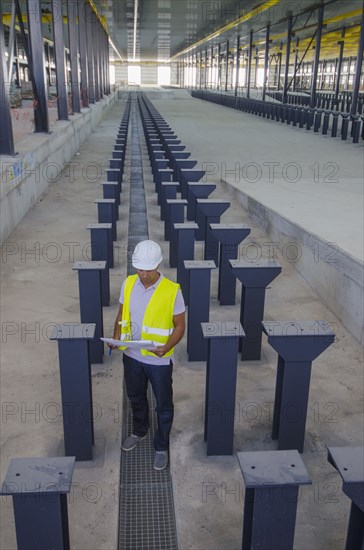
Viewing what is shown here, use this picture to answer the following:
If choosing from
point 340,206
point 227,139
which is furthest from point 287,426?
point 227,139

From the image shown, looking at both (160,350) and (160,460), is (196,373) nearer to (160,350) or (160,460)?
(160,460)

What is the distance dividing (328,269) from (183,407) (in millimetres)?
2697

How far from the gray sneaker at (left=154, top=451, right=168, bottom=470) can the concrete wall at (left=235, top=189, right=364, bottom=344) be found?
2.46m

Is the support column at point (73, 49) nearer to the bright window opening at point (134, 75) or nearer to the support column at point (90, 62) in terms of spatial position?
the support column at point (90, 62)

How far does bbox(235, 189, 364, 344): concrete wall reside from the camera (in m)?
5.16

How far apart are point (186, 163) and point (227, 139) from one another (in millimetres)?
9146

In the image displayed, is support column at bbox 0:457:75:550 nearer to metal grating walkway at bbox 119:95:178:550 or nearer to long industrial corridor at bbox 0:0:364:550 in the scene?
long industrial corridor at bbox 0:0:364:550

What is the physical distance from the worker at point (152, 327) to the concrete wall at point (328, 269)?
2.44 meters

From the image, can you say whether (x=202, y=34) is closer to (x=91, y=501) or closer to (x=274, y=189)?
(x=274, y=189)

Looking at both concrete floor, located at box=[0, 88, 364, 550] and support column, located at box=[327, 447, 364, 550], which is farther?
concrete floor, located at box=[0, 88, 364, 550]

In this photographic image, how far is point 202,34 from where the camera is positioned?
42156 mm

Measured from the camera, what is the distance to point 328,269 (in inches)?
233

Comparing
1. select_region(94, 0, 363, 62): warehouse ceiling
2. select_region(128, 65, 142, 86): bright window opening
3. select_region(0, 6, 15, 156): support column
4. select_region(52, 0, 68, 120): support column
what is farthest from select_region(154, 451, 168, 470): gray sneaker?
select_region(128, 65, 142, 86): bright window opening

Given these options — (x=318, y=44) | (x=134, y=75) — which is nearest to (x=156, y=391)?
(x=318, y=44)
